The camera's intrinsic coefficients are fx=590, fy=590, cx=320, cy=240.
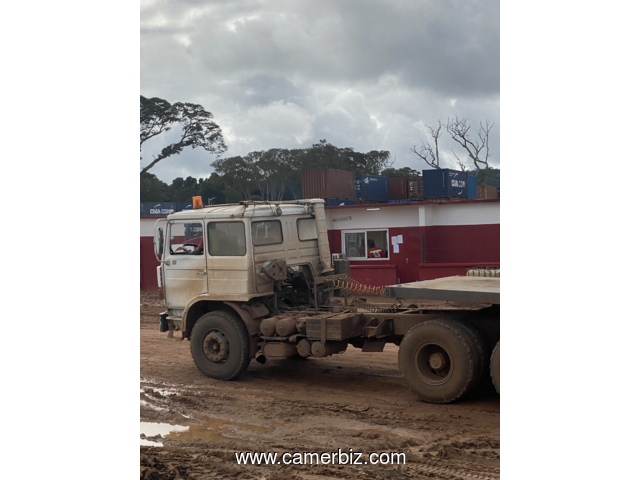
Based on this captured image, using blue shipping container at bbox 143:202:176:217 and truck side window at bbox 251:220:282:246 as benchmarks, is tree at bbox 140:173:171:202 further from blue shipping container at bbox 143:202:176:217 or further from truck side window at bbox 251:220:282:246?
truck side window at bbox 251:220:282:246

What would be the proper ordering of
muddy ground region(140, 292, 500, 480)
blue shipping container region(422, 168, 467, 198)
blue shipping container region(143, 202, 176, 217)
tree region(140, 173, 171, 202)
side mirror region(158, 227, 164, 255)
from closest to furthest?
muddy ground region(140, 292, 500, 480), side mirror region(158, 227, 164, 255), blue shipping container region(422, 168, 467, 198), tree region(140, 173, 171, 202), blue shipping container region(143, 202, 176, 217)

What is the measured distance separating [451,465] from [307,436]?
5.64 feet

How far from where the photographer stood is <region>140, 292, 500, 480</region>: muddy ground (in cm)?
592

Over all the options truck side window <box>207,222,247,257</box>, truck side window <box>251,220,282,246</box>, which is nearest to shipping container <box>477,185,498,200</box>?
truck side window <box>251,220,282,246</box>

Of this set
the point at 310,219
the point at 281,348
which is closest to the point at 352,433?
the point at 281,348

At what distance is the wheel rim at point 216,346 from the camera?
9.02m

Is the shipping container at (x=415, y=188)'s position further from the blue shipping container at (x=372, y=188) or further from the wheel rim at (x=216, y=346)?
the wheel rim at (x=216, y=346)

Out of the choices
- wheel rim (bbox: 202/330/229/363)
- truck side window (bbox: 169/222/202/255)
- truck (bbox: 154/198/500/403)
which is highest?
truck side window (bbox: 169/222/202/255)

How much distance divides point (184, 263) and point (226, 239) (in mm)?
877

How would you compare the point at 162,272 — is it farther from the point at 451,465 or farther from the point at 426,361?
the point at 451,465

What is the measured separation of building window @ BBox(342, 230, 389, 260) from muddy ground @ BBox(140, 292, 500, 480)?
921 cm

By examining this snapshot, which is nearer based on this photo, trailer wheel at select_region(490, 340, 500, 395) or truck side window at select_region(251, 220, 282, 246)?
trailer wheel at select_region(490, 340, 500, 395)

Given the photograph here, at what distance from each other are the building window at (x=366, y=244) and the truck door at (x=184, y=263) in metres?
10.6

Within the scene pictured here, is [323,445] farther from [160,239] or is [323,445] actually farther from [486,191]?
[486,191]
